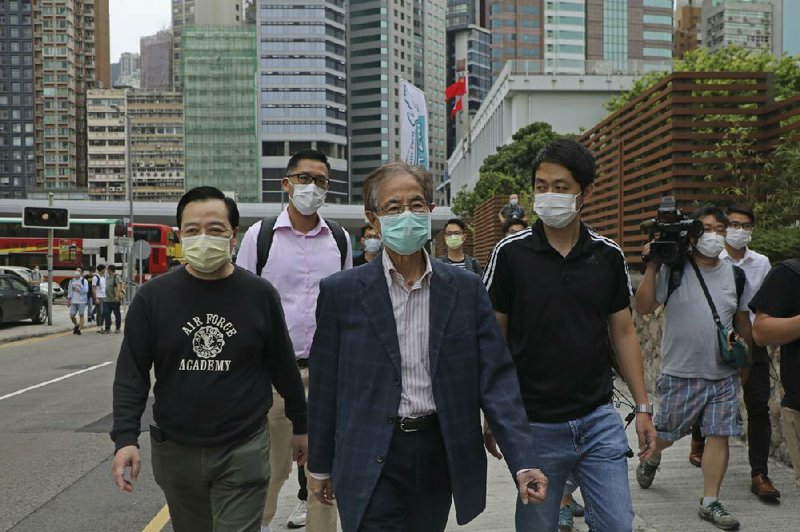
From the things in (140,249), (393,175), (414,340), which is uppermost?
(393,175)

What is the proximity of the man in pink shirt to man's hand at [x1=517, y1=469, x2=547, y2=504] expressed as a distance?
184cm

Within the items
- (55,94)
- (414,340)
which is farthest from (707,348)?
(55,94)

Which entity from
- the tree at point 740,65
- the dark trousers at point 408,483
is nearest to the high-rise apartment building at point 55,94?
the tree at point 740,65

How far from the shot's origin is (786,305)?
13.8 feet

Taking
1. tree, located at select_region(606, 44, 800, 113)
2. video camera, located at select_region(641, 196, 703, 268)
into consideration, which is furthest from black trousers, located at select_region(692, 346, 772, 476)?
tree, located at select_region(606, 44, 800, 113)

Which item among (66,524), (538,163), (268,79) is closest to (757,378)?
(538,163)

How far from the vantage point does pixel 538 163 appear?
3.59 meters

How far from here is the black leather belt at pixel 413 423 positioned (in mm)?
2752

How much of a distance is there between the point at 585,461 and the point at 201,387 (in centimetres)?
145

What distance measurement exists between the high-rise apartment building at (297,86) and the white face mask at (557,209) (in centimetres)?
13229

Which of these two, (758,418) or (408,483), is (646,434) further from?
(758,418)

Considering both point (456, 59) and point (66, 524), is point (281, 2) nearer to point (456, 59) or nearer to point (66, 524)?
point (456, 59)

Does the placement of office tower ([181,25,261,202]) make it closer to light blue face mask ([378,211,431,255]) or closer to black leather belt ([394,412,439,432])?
light blue face mask ([378,211,431,255])

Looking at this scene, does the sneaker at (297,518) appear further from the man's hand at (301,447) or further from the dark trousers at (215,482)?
the dark trousers at (215,482)
